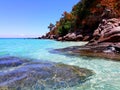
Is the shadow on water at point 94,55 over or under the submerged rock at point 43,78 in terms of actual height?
under

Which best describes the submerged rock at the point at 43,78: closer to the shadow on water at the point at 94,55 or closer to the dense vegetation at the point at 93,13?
the shadow on water at the point at 94,55

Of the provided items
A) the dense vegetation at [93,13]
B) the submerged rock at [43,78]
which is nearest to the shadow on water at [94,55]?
the submerged rock at [43,78]

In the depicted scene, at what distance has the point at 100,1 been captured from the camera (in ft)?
196

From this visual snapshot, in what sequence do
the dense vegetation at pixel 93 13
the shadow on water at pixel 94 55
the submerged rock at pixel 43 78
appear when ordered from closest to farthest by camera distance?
the submerged rock at pixel 43 78, the shadow on water at pixel 94 55, the dense vegetation at pixel 93 13

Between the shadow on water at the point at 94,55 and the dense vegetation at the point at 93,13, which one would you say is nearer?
the shadow on water at the point at 94,55

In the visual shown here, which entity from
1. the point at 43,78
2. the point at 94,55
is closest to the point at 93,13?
the point at 94,55

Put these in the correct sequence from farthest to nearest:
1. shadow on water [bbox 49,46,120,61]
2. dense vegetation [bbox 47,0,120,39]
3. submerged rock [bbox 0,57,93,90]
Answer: dense vegetation [bbox 47,0,120,39] → shadow on water [bbox 49,46,120,61] → submerged rock [bbox 0,57,93,90]

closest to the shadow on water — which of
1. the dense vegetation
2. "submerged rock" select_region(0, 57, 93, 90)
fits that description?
"submerged rock" select_region(0, 57, 93, 90)

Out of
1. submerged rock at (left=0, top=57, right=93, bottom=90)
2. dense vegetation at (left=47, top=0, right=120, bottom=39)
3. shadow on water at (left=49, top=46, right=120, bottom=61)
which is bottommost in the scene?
shadow on water at (left=49, top=46, right=120, bottom=61)

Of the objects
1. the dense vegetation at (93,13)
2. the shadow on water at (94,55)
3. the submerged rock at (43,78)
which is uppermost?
the dense vegetation at (93,13)

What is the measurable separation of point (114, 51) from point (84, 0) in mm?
46374

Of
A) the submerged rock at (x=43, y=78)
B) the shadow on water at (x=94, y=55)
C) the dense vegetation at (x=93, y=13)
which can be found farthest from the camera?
the dense vegetation at (x=93, y=13)

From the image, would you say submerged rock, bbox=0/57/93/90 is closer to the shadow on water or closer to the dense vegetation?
the shadow on water

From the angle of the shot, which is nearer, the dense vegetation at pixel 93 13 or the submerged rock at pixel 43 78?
the submerged rock at pixel 43 78
